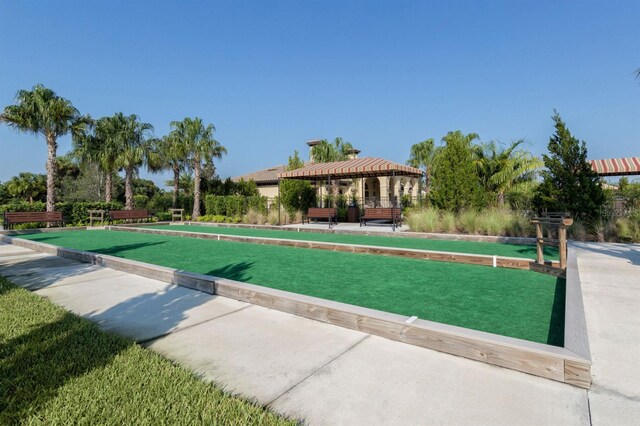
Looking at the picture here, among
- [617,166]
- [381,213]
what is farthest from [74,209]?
[617,166]

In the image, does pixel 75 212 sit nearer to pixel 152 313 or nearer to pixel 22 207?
pixel 22 207

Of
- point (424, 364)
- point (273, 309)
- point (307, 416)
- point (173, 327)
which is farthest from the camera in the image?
point (273, 309)

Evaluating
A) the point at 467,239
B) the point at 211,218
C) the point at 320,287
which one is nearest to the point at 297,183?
the point at 211,218

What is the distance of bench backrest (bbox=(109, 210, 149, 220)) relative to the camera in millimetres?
19203

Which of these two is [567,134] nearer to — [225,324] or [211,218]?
[225,324]

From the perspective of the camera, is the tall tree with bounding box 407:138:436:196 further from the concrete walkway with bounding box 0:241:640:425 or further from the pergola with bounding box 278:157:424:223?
the concrete walkway with bounding box 0:241:640:425

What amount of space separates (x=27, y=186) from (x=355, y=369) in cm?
4489

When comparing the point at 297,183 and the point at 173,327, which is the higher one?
the point at 297,183

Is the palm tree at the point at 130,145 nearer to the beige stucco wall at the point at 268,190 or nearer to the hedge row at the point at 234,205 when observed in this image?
the hedge row at the point at 234,205

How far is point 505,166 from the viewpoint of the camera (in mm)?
20766

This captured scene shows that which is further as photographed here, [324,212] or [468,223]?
[324,212]

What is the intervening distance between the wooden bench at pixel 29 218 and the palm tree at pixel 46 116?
250 cm

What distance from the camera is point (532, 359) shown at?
2.55 m

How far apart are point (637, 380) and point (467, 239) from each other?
8.25 metres
